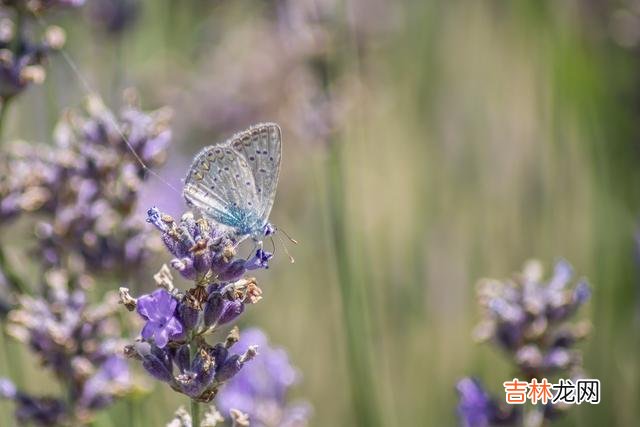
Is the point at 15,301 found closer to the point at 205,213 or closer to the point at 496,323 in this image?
the point at 205,213

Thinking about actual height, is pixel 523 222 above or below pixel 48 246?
above

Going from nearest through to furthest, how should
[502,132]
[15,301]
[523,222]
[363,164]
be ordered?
[15,301] < [523,222] < [502,132] < [363,164]

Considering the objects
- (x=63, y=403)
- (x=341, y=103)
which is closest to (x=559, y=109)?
(x=341, y=103)

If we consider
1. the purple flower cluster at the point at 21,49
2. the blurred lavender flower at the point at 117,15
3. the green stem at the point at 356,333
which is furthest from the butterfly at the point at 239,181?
the blurred lavender flower at the point at 117,15

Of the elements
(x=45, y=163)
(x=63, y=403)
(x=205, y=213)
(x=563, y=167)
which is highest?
(x=563, y=167)

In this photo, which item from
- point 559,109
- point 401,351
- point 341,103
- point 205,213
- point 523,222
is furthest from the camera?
point 401,351

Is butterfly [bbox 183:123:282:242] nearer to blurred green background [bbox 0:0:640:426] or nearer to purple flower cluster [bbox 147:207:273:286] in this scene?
purple flower cluster [bbox 147:207:273:286]
